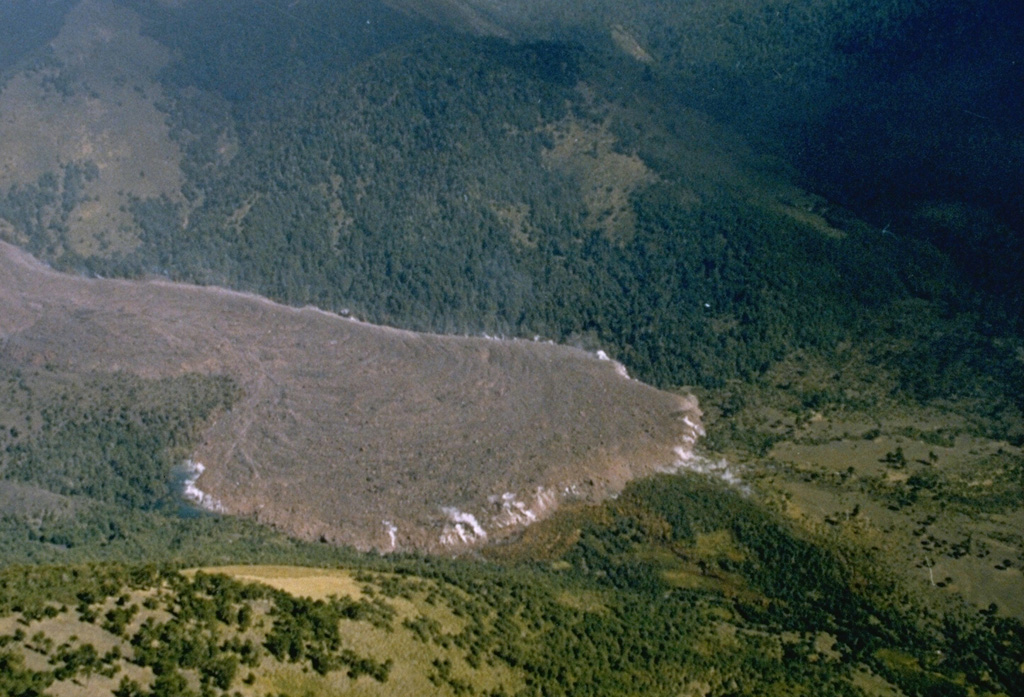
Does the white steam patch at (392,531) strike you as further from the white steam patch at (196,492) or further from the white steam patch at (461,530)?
the white steam patch at (196,492)

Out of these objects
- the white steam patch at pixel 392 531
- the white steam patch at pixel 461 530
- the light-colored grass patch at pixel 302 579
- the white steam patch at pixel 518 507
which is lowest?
the white steam patch at pixel 392 531

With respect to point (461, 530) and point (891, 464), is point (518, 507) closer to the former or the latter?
point (461, 530)

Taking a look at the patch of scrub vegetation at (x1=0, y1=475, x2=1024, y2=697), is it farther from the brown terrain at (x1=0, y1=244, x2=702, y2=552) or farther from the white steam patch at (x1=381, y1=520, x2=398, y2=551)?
the brown terrain at (x1=0, y1=244, x2=702, y2=552)

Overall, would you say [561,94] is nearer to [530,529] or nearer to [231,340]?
[231,340]

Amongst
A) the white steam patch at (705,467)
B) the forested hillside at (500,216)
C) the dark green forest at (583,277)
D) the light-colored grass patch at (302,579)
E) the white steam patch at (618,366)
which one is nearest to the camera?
the light-colored grass patch at (302,579)

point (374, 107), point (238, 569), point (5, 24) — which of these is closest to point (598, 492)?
point (238, 569)

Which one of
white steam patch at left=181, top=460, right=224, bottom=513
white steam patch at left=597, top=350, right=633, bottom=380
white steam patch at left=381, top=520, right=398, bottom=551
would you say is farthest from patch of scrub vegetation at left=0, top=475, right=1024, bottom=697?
white steam patch at left=597, top=350, right=633, bottom=380

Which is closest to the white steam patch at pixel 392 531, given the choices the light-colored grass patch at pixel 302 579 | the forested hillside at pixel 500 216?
the light-colored grass patch at pixel 302 579

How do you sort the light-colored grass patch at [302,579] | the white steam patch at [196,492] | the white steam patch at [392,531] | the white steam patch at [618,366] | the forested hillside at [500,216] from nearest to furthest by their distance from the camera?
the light-colored grass patch at [302,579], the white steam patch at [392,531], the white steam patch at [196,492], the white steam patch at [618,366], the forested hillside at [500,216]
